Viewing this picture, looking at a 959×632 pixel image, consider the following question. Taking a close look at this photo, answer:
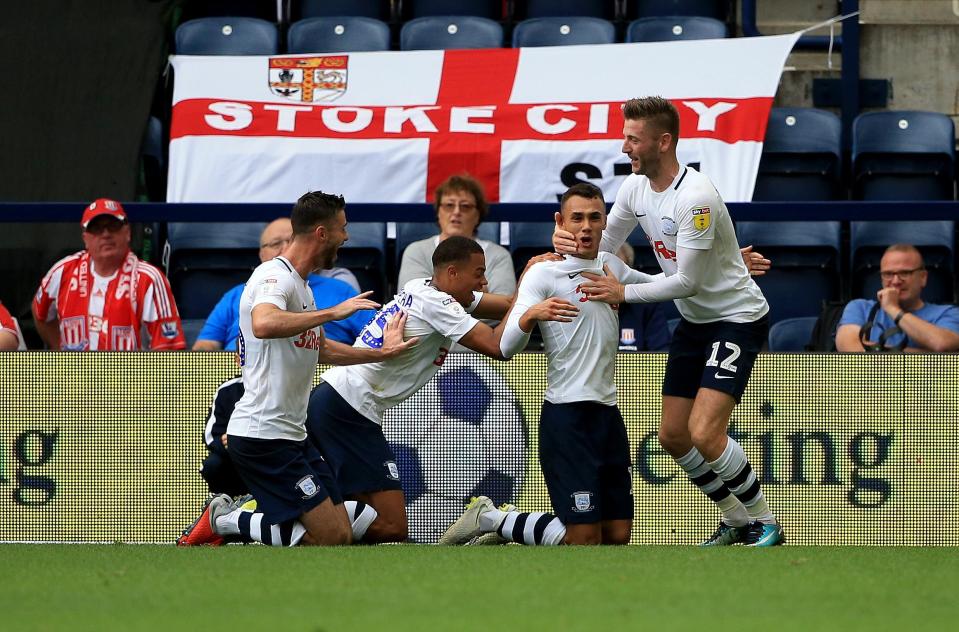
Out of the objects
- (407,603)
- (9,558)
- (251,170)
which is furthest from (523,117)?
(407,603)

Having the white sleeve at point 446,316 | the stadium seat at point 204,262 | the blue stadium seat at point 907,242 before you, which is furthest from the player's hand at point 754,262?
the stadium seat at point 204,262

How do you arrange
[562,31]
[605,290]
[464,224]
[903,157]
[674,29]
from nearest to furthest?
[605,290] < [464,224] < [903,157] < [674,29] < [562,31]

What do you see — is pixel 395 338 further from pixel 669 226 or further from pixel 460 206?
pixel 669 226

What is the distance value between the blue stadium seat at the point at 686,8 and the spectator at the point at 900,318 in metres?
3.87

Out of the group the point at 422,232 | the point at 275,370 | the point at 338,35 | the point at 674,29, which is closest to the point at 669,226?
the point at 275,370

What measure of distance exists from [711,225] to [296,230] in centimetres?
195

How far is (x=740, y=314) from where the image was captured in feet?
22.0

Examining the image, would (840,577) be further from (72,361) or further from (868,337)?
(72,361)

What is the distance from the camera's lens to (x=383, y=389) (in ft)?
23.6

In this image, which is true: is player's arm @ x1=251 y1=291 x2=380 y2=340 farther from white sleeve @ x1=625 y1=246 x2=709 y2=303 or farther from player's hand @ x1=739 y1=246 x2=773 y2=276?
player's hand @ x1=739 y1=246 x2=773 y2=276

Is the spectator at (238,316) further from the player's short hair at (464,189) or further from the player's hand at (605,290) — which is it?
the player's hand at (605,290)

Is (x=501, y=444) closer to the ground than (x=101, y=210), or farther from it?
closer to the ground

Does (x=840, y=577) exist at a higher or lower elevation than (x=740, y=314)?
lower

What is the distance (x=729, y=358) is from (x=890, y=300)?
1.86 metres
